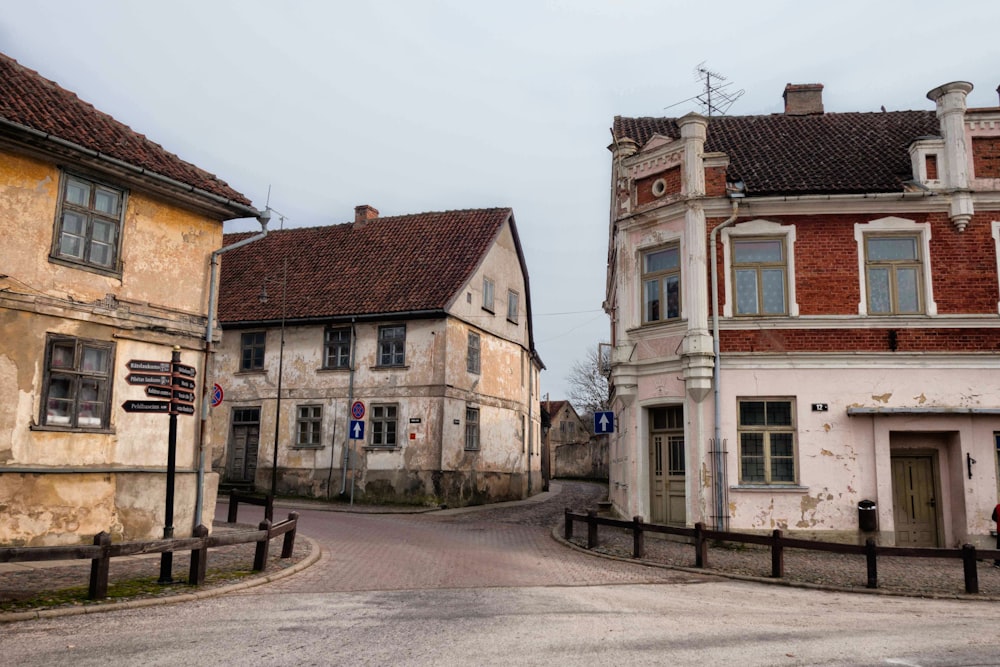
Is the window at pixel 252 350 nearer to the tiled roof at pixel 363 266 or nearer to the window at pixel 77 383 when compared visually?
the tiled roof at pixel 363 266

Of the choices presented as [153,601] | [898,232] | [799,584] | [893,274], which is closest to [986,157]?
[898,232]

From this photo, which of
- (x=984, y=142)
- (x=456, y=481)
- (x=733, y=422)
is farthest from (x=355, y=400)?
(x=984, y=142)

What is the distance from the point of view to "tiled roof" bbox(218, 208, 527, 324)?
2827cm

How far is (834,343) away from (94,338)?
543 inches

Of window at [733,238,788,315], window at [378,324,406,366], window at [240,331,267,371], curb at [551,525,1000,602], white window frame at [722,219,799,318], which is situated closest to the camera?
curb at [551,525,1000,602]

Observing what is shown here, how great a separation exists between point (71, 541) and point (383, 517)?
10601mm

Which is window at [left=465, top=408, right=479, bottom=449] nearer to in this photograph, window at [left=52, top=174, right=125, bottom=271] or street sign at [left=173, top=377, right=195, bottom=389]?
window at [left=52, top=174, right=125, bottom=271]

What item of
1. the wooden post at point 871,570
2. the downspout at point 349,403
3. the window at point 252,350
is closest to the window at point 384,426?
the downspout at point 349,403

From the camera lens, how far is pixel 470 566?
1366cm

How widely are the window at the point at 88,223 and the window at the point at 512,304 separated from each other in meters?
19.6

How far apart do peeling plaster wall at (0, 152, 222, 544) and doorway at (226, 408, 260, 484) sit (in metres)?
14.1

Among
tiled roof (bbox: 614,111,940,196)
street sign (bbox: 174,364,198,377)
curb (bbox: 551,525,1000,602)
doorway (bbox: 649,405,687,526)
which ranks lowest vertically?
curb (bbox: 551,525,1000,602)

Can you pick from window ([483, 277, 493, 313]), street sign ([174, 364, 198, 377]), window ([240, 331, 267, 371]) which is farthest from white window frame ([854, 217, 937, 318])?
window ([240, 331, 267, 371])

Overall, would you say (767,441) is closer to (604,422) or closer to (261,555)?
(604,422)
